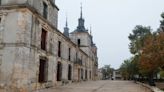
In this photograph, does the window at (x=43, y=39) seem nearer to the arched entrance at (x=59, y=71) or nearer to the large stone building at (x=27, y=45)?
the large stone building at (x=27, y=45)

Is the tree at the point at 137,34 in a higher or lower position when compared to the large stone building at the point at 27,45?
higher

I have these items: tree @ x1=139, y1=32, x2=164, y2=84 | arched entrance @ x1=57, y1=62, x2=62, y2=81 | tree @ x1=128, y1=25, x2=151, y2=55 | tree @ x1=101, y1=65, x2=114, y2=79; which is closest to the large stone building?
arched entrance @ x1=57, y1=62, x2=62, y2=81

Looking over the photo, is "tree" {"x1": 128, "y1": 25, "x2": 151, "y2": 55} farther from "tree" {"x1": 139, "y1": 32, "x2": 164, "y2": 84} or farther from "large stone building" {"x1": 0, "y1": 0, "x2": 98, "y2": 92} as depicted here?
"large stone building" {"x1": 0, "y1": 0, "x2": 98, "y2": 92}

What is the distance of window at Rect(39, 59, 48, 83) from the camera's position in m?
20.7

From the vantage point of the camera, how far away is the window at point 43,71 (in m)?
20.7

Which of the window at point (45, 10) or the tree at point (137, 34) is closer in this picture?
the window at point (45, 10)

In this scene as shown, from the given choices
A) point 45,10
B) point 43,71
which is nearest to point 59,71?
point 43,71

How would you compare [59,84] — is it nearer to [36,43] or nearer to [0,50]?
[36,43]

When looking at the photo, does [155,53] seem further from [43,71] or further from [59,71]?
[59,71]

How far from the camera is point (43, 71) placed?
2139 cm

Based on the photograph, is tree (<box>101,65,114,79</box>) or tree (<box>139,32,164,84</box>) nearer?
tree (<box>139,32,164,84</box>)

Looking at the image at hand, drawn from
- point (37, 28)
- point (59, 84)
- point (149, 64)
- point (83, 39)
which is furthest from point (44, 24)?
point (83, 39)

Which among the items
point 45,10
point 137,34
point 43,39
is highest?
point 137,34

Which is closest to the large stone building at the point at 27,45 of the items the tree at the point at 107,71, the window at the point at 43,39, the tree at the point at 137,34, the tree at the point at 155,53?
the window at the point at 43,39
